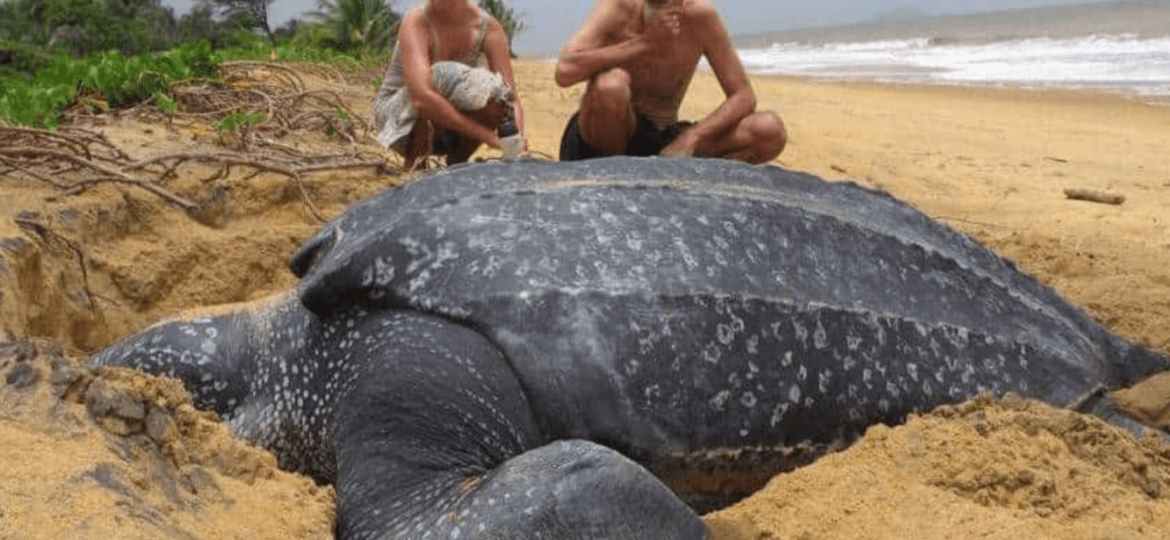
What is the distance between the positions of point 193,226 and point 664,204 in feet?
6.02

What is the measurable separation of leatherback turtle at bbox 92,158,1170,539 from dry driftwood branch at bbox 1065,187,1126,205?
11.0 feet

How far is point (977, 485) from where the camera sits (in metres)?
1.69

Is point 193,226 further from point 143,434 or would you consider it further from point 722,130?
point 143,434

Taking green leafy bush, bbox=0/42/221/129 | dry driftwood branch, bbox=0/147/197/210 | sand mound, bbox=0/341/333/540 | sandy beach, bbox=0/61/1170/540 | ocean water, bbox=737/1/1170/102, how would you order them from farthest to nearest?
ocean water, bbox=737/1/1170/102 < green leafy bush, bbox=0/42/221/129 < dry driftwood branch, bbox=0/147/197/210 < sandy beach, bbox=0/61/1170/540 < sand mound, bbox=0/341/333/540

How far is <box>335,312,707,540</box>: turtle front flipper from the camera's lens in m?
1.41

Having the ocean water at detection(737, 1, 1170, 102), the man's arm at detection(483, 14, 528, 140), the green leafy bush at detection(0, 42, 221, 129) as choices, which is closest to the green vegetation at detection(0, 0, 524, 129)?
the green leafy bush at detection(0, 42, 221, 129)

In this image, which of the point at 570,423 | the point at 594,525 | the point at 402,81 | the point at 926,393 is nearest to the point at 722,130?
the point at 402,81

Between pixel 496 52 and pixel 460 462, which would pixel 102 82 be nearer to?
pixel 496 52

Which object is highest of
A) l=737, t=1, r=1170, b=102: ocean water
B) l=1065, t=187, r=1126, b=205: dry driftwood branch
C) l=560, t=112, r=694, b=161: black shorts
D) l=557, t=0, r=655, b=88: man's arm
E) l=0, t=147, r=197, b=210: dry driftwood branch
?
l=557, t=0, r=655, b=88: man's arm

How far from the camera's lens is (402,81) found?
4.12 metres

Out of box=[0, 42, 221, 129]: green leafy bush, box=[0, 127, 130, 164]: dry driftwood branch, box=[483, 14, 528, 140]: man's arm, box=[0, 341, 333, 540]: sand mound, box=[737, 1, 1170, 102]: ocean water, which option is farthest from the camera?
box=[737, 1, 1170, 102]: ocean water

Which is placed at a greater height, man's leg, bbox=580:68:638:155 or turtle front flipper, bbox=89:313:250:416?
man's leg, bbox=580:68:638:155

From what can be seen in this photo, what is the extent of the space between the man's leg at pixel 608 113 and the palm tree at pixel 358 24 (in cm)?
1355

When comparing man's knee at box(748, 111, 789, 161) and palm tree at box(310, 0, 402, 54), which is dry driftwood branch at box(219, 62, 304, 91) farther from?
palm tree at box(310, 0, 402, 54)
